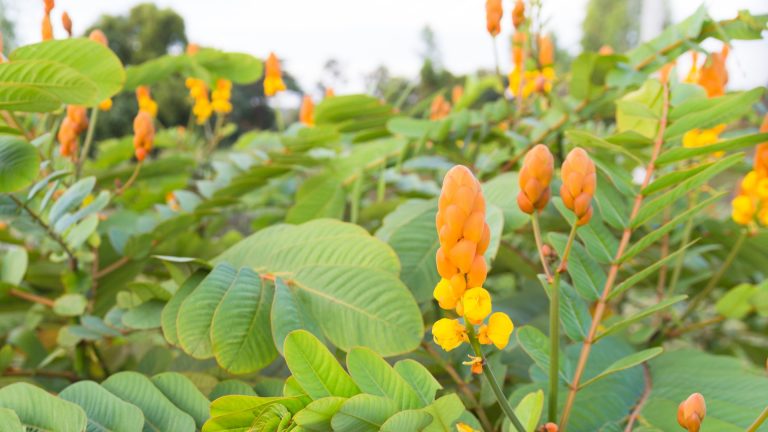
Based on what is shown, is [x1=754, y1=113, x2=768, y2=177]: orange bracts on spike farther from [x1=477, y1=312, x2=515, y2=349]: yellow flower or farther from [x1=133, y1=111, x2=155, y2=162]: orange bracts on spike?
[x1=133, y1=111, x2=155, y2=162]: orange bracts on spike

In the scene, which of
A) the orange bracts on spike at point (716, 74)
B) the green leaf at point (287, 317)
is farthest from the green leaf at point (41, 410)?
the orange bracts on spike at point (716, 74)

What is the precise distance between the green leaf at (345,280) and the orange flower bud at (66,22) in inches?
15.0

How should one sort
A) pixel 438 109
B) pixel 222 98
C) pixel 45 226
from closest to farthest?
pixel 45 226
pixel 222 98
pixel 438 109

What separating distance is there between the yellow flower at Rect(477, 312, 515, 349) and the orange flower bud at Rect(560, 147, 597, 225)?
0.08 meters

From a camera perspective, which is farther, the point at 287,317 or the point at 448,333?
the point at 287,317

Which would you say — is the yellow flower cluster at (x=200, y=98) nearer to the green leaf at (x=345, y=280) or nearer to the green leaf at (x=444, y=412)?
the green leaf at (x=345, y=280)

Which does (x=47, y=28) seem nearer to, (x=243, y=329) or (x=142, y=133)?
(x=142, y=133)

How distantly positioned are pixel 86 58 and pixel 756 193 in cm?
66

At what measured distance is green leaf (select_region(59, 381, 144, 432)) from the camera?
43 centimetres

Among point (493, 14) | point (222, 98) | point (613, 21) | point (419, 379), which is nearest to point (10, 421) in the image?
point (419, 379)

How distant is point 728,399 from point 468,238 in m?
0.33

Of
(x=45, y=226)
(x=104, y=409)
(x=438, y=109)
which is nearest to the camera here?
(x=104, y=409)

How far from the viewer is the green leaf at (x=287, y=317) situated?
453mm

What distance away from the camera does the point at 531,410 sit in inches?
14.9
